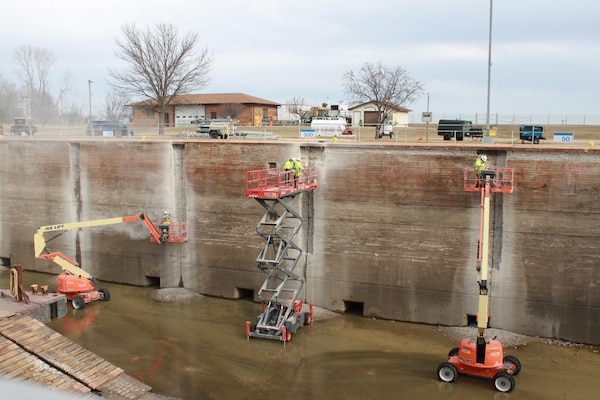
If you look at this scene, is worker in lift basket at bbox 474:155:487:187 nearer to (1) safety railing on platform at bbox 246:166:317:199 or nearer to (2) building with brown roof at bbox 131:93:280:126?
(1) safety railing on platform at bbox 246:166:317:199

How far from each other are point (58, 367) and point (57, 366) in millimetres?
41

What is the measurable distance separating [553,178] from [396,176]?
540cm

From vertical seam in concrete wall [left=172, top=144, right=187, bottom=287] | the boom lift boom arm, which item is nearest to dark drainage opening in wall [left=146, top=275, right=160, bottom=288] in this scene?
vertical seam in concrete wall [left=172, top=144, right=187, bottom=287]

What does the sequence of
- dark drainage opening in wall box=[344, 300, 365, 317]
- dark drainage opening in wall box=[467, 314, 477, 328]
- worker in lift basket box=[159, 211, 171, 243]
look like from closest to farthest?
dark drainage opening in wall box=[467, 314, 477, 328]
dark drainage opening in wall box=[344, 300, 365, 317]
worker in lift basket box=[159, 211, 171, 243]

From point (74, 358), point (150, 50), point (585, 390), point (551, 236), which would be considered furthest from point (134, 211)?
point (150, 50)

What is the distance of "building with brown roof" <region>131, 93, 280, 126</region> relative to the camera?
53.8 metres

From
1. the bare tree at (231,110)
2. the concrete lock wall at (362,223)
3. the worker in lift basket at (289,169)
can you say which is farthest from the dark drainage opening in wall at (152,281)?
the bare tree at (231,110)

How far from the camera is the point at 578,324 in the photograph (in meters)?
19.2

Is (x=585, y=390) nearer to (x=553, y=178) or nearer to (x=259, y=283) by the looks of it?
(x=553, y=178)

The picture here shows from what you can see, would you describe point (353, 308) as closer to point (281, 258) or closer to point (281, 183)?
point (281, 258)

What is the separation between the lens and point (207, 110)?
2234 inches

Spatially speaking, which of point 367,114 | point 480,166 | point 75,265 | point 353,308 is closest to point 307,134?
point 353,308

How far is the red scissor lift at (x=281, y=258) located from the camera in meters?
19.2

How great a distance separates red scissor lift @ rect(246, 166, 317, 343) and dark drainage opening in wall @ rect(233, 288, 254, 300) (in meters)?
1.51
